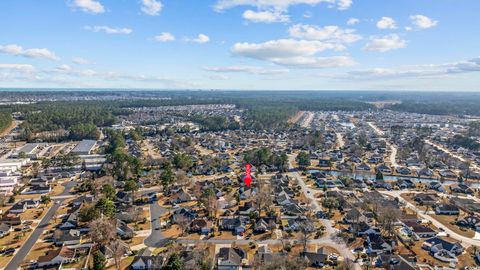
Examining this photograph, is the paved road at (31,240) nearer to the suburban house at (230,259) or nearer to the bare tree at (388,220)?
the suburban house at (230,259)

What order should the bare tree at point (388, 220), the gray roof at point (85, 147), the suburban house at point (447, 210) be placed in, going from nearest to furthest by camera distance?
the bare tree at point (388, 220) < the suburban house at point (447, 210) < the gray roof at point (85, 147)

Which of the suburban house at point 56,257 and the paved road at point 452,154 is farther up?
the paved road at point 452,154

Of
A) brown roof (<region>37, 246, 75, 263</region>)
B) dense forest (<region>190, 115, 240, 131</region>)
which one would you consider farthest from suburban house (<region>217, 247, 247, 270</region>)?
dense forest (<region>190, 115, 240, 131</region>)

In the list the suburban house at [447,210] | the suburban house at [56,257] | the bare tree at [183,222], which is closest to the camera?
the suburban house at [56,257]

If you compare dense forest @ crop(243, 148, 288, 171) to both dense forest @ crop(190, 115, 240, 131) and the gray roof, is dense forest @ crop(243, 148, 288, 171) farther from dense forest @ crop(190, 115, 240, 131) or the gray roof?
dense forest @ crop(190, 115, 240, 131)

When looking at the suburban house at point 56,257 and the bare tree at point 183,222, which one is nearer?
the suburban house at point 56,257

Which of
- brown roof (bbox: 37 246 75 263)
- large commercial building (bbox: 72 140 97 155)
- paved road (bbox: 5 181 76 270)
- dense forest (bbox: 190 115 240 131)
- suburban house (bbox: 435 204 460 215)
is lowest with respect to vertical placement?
paved road (bbox: 5 181 76 270)

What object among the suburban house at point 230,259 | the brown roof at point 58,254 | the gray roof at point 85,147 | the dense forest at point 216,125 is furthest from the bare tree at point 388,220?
the dense forest at point 216,125

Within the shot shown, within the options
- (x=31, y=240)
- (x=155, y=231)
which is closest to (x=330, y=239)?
(x=155, y=231)

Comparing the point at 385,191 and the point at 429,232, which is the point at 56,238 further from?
the point at 385,191
